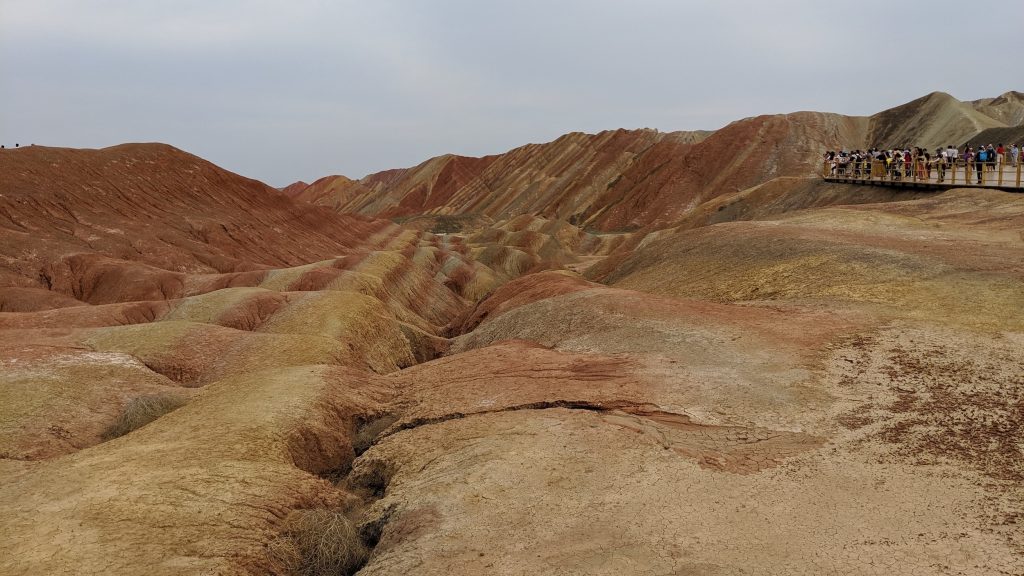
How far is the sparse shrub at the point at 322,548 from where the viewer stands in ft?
33.0

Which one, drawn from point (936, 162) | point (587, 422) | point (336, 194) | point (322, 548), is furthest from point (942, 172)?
point (336, 194)

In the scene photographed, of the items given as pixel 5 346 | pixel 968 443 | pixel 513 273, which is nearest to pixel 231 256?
pixel 513 273

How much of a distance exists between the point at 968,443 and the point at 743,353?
214 inches

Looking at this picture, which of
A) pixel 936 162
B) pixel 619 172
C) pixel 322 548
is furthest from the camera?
pixel 619 172

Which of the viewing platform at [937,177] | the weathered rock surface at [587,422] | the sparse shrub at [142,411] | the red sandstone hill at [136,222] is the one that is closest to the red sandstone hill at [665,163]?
the viewing platform at [937,177]

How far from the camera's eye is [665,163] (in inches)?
4311

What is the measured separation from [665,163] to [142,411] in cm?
10205

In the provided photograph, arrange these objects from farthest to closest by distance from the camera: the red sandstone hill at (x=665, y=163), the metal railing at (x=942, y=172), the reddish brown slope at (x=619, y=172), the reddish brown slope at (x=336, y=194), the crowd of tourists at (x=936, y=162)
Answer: the reddish brown slope at (x=336, y=194), the reddish brown slope at (x=619, y=172), the red sandstone hill at (x=665, y=163), the crowd of tourists at (x=936, y=162), the metal railing at (x=942, y=172)

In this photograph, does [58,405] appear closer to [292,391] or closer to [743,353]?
[292,391]

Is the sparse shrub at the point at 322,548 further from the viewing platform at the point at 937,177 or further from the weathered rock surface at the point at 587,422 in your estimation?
the viewing platform at the point at 937,177

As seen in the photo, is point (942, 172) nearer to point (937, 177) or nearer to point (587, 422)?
point (937, 177)

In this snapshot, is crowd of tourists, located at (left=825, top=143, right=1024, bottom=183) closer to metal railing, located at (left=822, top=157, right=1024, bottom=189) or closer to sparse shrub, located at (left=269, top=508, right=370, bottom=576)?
metal railing, located at (left=822, top=157, right=1024, bottom=189)

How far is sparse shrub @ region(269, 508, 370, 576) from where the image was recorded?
396 inches

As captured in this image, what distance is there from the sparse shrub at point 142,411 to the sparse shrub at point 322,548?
6.36m
